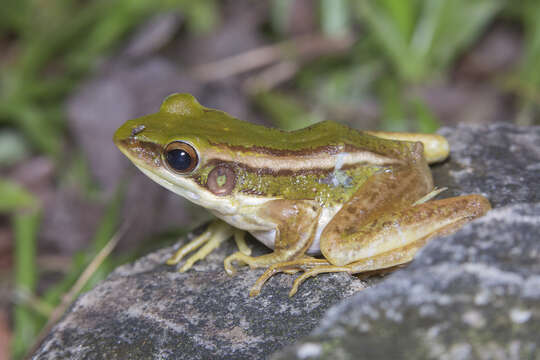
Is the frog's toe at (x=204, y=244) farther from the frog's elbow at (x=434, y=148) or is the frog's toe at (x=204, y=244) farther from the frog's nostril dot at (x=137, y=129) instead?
the frog's elbow at (x=434, y=148)

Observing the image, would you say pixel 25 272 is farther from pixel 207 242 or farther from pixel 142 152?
pixel 142 152

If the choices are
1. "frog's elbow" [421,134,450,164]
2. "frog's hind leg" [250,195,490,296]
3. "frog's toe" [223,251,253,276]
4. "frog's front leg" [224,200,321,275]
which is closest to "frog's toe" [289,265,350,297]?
"frog's hind leg" [250,195,490,296]

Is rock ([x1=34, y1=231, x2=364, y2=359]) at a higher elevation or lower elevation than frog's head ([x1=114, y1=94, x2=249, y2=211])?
lower

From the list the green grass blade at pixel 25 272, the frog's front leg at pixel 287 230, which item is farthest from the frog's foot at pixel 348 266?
the green grass blade at pixel 25 272

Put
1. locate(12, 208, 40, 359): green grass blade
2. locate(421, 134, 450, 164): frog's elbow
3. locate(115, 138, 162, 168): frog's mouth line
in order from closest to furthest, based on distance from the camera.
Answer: locate(115, 138, 162, 168): frog's mouth line < locate(421, 134, 450, 164): frog's elbow < locate(12, 208, 40, 359): green grass blade

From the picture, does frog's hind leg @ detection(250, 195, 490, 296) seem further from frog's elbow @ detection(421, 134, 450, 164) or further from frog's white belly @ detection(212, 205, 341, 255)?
frog's elbow @ detection(421, 134, 450, 164)
